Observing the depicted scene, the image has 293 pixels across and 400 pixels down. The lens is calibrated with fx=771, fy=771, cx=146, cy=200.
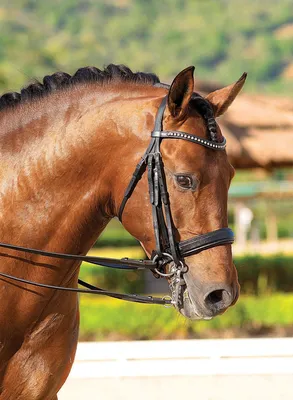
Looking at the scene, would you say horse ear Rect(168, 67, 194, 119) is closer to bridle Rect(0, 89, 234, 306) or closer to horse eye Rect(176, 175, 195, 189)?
bridle Rect(0, 89, 234, 306)

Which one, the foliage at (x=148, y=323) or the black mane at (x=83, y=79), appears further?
the foliage at (x=148, y=323)

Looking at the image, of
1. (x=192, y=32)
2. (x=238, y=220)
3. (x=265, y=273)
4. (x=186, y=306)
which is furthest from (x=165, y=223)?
(x=192, y=32)

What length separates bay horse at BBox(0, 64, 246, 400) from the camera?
9.27ft

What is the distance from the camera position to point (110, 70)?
3.13 m

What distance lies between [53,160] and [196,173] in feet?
1.94

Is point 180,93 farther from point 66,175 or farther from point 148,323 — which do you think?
point 148,323

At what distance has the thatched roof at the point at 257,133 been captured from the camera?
39.5ft

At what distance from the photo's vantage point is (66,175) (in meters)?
3.00

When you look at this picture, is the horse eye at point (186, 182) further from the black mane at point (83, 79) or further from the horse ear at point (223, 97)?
the black mane at point (83, 79)

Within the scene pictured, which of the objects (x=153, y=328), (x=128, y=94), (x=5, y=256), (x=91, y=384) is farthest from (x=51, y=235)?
(x=153, y=328)

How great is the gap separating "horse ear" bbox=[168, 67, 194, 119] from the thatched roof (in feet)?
28.7

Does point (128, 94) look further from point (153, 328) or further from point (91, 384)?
point (153, 328)

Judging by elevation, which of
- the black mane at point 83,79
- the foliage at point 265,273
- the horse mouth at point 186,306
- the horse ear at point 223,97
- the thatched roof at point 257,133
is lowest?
the foliage at point 265,273

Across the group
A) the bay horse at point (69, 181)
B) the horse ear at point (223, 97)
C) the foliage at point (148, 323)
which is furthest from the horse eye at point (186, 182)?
the foliage at point (148, 323)
